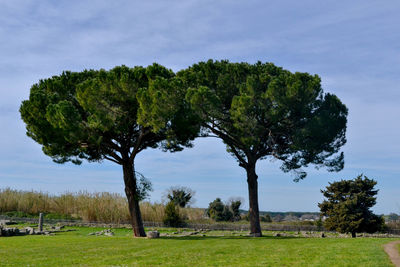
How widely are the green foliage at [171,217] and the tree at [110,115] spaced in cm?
969

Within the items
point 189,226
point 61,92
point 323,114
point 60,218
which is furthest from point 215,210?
point 61,92

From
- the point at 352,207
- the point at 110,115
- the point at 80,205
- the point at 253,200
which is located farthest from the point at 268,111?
the point at 80,205

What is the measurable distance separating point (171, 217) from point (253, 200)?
9.63m

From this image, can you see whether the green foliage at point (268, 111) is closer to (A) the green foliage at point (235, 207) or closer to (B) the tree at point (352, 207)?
(B) the tree at point (352, 207)

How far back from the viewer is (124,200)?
104ft

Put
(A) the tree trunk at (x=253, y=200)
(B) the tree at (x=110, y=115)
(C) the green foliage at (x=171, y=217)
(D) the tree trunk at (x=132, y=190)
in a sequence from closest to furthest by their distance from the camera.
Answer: (B) the tree at (x=110, y=115)
(D) the tree trunk at (x=132, y=190)
(A) the tree trunk at (x=253, y=200)
(C) the green foliage at (x=171, y=217)

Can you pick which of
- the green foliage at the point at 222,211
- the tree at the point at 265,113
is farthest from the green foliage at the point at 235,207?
the tree at the point at 265,113

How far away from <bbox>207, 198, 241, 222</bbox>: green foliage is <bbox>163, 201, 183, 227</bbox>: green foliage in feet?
48.2

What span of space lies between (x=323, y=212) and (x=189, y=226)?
36.5ft

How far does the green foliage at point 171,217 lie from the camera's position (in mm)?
31562

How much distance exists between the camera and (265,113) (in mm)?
23438

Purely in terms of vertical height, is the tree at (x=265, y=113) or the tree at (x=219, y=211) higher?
the tree at (x=265, y=113)

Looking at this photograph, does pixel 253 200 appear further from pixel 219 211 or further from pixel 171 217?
pixel 219 211

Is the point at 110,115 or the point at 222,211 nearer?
the point at 110,115
